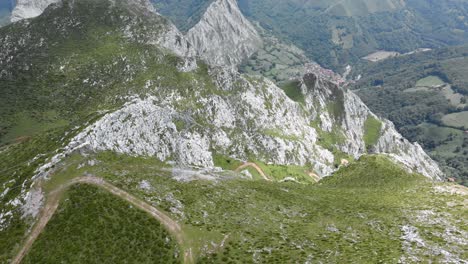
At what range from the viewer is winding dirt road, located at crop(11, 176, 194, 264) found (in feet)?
212

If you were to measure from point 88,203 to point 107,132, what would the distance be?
2604 centimetres

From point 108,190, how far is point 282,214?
129ft

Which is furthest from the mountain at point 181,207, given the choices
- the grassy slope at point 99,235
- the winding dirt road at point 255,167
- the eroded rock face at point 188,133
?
the winding dirt road at point 255,167

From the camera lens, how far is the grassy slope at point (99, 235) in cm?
6306

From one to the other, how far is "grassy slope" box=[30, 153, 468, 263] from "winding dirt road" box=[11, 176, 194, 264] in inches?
60.8

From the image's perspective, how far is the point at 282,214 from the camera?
82188mm

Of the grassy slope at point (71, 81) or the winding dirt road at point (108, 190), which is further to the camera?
the grassy slope at point (71, 81)

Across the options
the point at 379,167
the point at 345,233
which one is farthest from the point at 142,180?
the point at 379,167

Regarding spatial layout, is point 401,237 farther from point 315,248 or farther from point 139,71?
point 139,71

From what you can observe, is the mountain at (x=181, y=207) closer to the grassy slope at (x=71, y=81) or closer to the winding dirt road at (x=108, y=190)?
the winding dirt road at (x=108, y=190)

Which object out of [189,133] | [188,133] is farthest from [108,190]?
[189,133]

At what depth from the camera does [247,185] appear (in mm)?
96188

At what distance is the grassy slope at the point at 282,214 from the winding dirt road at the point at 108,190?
1.54 m

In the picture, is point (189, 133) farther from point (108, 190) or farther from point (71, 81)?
point (108, 190)
